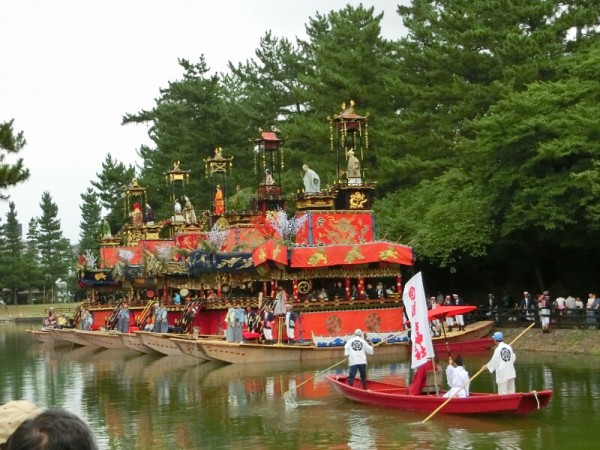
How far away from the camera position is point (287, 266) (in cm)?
3372

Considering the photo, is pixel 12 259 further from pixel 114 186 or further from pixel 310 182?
pixel 310 182

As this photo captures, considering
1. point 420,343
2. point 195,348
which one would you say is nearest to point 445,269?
point 195,348

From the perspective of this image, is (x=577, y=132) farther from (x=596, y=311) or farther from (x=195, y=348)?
(x=195, y=348)

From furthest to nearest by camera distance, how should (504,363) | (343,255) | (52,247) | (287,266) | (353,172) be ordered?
(52,247)
(353,172)
(287,266)
(343,255)
(504,363)

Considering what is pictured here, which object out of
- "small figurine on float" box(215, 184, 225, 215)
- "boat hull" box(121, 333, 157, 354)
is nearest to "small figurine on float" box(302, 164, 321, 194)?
"boat hull" box(121, 333, 157, 354)

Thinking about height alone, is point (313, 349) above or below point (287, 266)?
below

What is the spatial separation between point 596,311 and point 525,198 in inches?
221

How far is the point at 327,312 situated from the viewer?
3288 centimetres

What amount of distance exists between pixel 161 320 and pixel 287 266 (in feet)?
26.6

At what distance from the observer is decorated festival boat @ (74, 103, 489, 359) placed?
109 feet

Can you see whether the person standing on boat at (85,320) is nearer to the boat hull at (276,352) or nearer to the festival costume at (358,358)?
the boat hull at (276,352)

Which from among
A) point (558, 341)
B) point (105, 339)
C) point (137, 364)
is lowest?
point (137, 364)

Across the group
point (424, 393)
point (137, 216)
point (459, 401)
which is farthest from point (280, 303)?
point (137, 216)

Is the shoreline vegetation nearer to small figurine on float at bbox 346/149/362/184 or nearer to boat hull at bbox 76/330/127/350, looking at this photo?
small figurine on float at bbox 346/149/362/184
